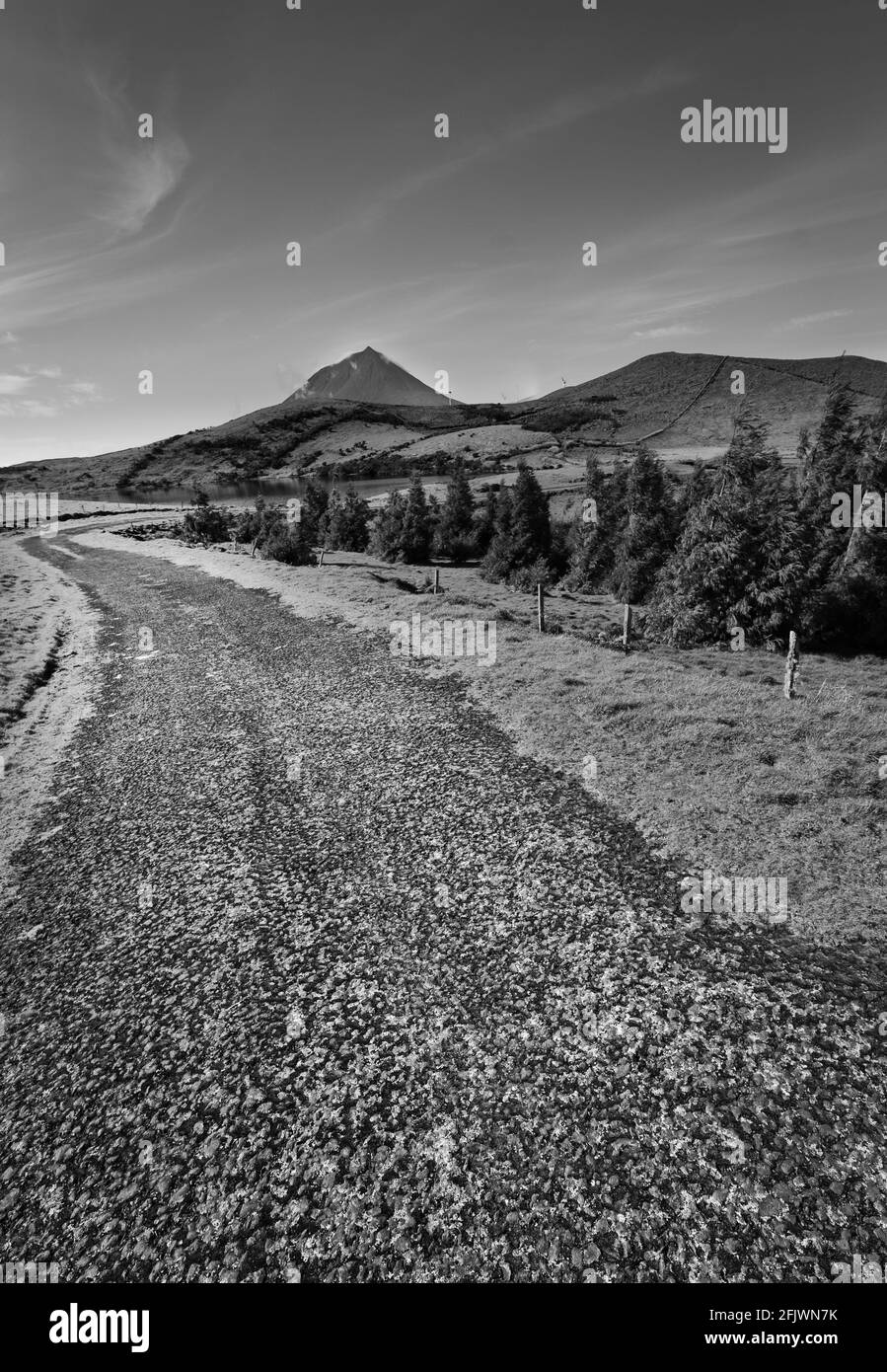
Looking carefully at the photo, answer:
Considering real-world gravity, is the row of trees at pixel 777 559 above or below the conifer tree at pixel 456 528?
below

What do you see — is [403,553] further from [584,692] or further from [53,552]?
[584,692]

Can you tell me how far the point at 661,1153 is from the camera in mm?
5273

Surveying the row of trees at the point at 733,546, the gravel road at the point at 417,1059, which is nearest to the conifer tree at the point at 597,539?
the row of trees at the point at 733,546

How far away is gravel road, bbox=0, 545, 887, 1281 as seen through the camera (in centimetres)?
490

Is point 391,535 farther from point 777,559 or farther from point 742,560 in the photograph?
point 777,559

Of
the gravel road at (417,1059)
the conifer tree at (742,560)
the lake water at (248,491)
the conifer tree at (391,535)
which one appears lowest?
the gravel road at (417,1059)

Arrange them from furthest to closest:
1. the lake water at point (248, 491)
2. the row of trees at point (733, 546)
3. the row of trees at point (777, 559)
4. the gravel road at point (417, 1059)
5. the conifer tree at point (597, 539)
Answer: the lake water at point (248, 491) → the conifer tree at point (597, 539) → the row of trees at point (733, 546) → the row of trees at point (777, 559) → the gravel road at point (417, 1059)

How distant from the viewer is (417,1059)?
642 centimetres

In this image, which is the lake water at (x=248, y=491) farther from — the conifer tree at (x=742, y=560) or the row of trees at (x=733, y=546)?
the conifer tree at (x=742, y=560)

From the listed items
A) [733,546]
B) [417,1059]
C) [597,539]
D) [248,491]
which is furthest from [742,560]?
[248,491]

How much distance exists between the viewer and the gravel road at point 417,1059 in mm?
4898

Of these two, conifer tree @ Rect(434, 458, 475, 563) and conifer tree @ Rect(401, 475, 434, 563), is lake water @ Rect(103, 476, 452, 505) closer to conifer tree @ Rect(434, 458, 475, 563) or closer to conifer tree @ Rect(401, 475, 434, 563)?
conifer tree @ Rect(434, 458, 475, 563)

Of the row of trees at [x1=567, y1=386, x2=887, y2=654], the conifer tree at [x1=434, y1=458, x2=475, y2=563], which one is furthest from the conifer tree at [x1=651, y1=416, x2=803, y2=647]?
the conifer tree at [x1=434, y1=458, x2=475, y2=563]

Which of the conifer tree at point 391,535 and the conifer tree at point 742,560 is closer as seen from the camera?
the conifer tree at point 742,560
